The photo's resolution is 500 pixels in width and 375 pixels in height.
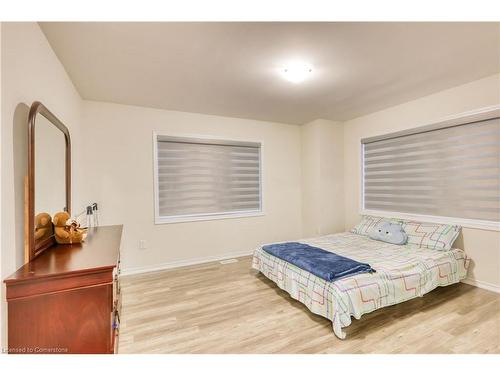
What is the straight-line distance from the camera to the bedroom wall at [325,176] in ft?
14.3

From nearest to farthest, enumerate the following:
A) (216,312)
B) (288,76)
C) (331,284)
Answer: (331,284) < (216,312) < (288,76)

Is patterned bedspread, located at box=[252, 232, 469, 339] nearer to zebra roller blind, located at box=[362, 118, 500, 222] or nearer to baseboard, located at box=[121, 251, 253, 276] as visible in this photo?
zebra roller blind, located at box=[362, 118, 500, 222]

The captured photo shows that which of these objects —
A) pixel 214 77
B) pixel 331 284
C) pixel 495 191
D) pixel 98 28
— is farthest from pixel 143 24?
pixel 495 191

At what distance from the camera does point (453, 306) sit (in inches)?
96.5

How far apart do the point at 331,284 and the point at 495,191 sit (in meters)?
2.30

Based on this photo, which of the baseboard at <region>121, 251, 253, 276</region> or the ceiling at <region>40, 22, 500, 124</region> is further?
the baseboard at <region>121, 251, 253, 276</region>

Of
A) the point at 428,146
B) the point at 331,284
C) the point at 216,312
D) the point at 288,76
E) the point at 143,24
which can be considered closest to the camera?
the point at 143,24

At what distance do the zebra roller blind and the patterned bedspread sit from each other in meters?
0.62

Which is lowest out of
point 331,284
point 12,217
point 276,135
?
point 331,284

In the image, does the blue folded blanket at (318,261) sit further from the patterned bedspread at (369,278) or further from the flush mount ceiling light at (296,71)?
the flush mount ceiling light at (296,71)

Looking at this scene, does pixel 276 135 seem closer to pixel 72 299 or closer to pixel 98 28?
pixel 98 28

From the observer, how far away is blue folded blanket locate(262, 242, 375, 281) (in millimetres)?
2211

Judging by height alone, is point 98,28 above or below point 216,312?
above

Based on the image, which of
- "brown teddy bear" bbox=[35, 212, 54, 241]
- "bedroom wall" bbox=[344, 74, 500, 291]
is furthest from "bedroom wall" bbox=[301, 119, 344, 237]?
"brown teddy bear" bbox=[35, 212, 54, 241]
